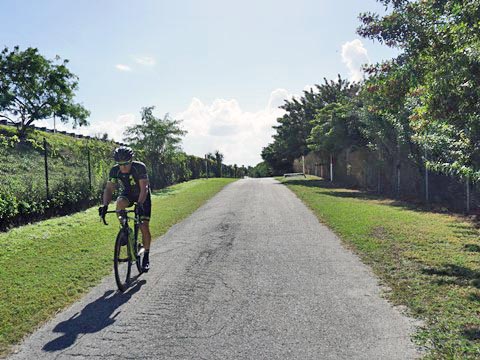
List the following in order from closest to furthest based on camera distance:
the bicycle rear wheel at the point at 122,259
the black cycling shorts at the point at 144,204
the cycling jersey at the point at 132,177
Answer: the bicycle rear wheel at the point at 122,259
the cycling jersey at the point at 132,177
the black cycling shorts at the point at 144,204

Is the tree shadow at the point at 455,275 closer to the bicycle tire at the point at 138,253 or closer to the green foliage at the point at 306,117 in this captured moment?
the bicycle tire at the point at 138,253

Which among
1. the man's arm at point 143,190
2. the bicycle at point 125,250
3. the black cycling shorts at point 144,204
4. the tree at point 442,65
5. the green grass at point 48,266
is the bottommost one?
the green grass at point 48,266

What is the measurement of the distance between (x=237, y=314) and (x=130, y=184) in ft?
8.24

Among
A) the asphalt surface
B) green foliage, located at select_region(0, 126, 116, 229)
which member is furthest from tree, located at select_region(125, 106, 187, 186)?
the asphalt surface

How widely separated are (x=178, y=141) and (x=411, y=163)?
14605mm

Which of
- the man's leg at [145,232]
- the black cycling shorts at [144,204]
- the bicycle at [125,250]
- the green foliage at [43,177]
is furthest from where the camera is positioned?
the green foliage at [43,177]

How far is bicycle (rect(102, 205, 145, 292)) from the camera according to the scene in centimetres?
543

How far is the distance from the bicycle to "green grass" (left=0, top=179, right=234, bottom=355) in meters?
0.25

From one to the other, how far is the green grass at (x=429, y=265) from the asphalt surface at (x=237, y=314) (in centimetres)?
25

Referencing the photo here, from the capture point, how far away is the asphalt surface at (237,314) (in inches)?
144

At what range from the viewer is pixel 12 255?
738cm

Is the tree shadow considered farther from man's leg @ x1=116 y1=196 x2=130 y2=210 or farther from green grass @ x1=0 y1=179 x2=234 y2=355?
green grass @ x1=0 y1=179 x2=234 y2=355

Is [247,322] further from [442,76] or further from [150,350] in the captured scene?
[442,76]

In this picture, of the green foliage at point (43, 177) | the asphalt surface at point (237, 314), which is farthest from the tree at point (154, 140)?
the asphalt surface at point (237, 314)
